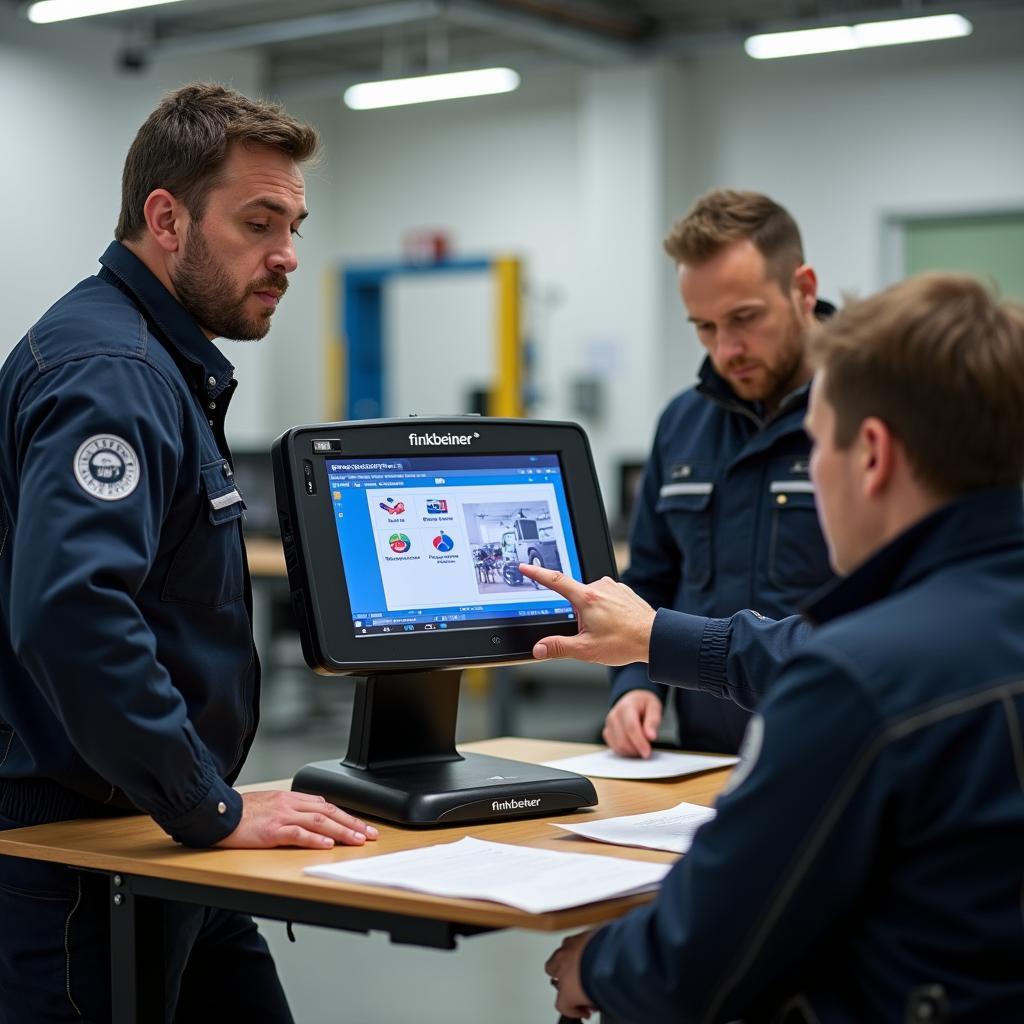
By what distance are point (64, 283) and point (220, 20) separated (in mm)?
1931

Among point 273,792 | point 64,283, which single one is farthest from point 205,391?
point 64,283

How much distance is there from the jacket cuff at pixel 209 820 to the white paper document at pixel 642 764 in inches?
24.5

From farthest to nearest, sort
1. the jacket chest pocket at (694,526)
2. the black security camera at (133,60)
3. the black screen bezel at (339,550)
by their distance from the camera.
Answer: the black security camera at (133,60) < the jacket chest pocket at (694,526) < the black screen bezel at (339,550)

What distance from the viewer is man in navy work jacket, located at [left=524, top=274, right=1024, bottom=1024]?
1253 mm

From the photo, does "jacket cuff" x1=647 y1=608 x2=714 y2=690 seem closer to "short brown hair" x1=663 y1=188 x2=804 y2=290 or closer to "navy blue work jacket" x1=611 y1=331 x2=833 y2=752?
"navy blue work jacket" x1=611 y1=331 x2=833 y2=752

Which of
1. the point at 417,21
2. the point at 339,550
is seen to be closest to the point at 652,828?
the point at 339,550

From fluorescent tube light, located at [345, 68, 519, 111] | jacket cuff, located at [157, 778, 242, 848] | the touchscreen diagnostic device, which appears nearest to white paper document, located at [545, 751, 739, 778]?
the touchscreen diagnostic device

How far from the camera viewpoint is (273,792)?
1.89 metres

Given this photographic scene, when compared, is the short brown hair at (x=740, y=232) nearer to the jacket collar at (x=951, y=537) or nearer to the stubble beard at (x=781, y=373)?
the stubble beard at (x=781, y=373)

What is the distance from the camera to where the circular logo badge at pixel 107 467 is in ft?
5.57

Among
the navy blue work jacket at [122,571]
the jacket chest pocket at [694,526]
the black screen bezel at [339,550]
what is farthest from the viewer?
the jacket chest pocket at [694,526]

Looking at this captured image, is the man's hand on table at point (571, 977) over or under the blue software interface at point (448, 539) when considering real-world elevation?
under

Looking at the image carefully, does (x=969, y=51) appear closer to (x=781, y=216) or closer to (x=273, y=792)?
(x=781, y=216)

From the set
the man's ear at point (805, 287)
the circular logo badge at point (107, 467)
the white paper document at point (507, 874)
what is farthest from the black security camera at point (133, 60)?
the white paper document at point (507, 874)
